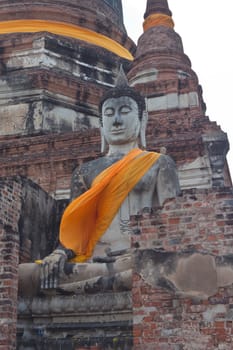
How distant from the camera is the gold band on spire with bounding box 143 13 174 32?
14.6m

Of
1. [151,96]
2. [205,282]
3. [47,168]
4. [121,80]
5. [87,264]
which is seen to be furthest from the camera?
[151,96]

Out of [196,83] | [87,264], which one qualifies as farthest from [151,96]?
[87,264]

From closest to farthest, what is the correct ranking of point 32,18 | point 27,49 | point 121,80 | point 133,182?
point 133,182 < point 121,80 < point 27,49 < point 32,18

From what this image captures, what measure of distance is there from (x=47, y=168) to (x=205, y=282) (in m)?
6.74

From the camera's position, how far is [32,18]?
15.4 meters

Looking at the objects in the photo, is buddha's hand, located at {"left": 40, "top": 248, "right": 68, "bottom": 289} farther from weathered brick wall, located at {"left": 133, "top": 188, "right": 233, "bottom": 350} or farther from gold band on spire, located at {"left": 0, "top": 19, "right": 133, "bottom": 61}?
gold band on spire, located at {"left": 0, "top": 19, "right": 133, "bottom": 61}

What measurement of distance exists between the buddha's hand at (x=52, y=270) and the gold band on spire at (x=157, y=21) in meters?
9.74

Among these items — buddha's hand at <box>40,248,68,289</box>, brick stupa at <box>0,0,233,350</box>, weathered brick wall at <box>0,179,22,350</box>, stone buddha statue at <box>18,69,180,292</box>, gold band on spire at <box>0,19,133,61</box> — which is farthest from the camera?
gold band on spire at <box>0,19,133,61</box>

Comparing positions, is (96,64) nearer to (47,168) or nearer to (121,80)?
(47,168)

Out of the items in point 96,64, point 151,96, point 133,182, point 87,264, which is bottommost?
point 87,264

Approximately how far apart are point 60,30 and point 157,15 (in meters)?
2.58

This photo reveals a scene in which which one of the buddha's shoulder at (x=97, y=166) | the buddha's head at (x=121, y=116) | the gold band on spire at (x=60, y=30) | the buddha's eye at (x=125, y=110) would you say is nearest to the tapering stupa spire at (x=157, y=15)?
the gold band on spire at (x=60, y=30)

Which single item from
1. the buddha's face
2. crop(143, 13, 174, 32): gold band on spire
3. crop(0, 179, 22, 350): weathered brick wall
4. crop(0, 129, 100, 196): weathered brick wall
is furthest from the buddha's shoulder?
crop(143, 13, 174, 32): gold band on spire

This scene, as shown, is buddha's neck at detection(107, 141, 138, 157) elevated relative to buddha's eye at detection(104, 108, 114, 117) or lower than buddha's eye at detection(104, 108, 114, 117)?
lower
